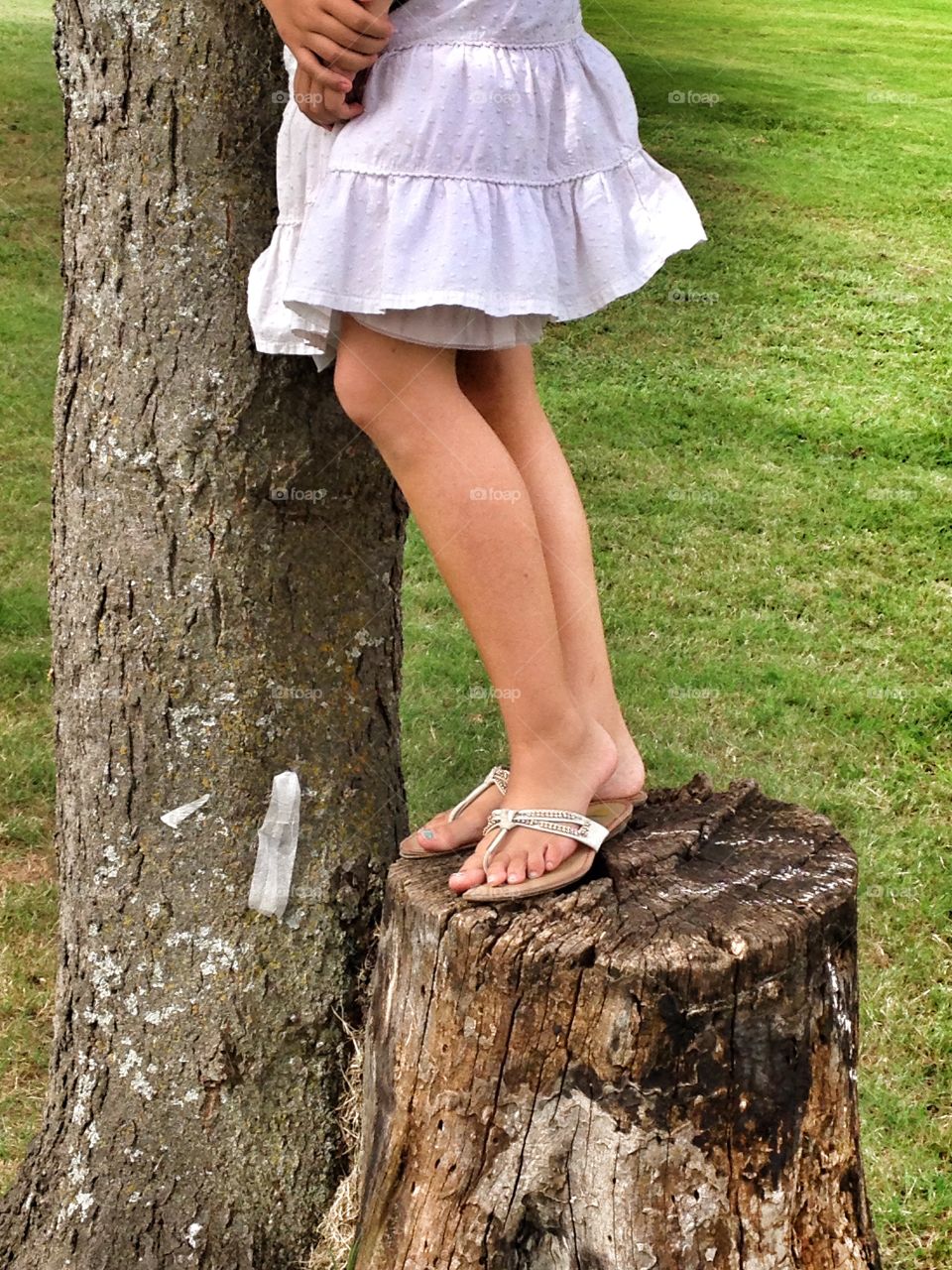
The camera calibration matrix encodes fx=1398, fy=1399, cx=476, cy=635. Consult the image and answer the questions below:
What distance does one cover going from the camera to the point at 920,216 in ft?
26.0

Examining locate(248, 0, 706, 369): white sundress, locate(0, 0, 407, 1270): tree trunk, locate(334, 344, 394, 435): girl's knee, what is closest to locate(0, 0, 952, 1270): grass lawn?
locate(0, 0, 407, 1270): tree trunk

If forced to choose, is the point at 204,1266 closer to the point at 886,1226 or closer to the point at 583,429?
the point at 886,1226

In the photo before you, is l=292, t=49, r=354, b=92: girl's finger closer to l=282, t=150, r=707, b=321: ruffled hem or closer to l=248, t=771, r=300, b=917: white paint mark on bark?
l=282, t=150, r=707, b=321: ruffled hem

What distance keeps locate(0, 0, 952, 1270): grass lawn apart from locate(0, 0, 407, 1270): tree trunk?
0.76m

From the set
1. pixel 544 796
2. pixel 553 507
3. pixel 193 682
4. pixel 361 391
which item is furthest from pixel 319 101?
pixel 544 796

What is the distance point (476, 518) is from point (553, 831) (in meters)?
0.43

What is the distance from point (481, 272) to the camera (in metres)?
1.68

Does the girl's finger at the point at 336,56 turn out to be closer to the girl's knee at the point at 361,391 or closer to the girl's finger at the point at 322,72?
the girl's finger at the point at 322,72

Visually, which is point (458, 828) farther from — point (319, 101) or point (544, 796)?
point (319, 101)

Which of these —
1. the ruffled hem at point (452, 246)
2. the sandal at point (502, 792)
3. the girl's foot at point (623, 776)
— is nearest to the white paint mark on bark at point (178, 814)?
the sandal at point (502, 792)

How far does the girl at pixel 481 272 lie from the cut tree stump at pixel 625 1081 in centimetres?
13

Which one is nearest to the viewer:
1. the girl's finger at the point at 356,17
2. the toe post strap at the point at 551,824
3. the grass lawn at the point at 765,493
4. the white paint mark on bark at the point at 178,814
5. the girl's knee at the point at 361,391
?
the girl's finger at the point at 356,17

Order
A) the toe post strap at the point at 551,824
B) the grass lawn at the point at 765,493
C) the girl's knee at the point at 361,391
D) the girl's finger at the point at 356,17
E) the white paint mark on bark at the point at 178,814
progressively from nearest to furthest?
the girl's finger at the point at 356,17, the girl's knee at the point at 361,391, the toe post strap at the point at 551,824, the white paint mark on bark at the point at 178,814, the grass lawn at the point at 765,493

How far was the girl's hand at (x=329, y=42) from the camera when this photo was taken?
1.63 meters
